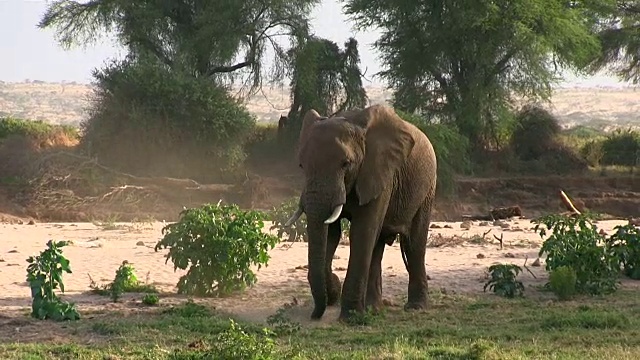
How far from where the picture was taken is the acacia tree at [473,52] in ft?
118

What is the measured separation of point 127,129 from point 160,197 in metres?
3.25

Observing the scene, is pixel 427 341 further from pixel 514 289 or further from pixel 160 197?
pixel 160 197

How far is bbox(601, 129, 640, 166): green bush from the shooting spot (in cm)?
4053

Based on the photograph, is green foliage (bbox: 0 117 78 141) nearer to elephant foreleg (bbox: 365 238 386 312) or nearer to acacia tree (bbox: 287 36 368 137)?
acacia tree (bbox: 287 36 368 137)

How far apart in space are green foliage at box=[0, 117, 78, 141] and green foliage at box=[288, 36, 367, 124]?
24.4ft

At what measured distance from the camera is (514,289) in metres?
14.3

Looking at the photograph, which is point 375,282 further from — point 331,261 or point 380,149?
point 380,149

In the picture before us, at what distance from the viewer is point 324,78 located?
1497 inches

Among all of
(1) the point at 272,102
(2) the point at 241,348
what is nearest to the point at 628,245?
(2) the point at 241,348

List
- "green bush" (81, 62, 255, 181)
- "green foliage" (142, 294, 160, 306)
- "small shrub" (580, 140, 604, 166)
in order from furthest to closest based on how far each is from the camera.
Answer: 1. "small shrub" (580, 140, 604, 166)
2. "green bush" (81, 62, 255, 181)
3. "green foliage" (142, 294, 160, 306)

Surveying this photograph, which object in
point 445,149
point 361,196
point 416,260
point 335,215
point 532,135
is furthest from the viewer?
point 532,135

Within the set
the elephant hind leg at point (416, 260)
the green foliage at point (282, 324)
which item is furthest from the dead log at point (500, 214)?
the green foliage at point (282, 324)

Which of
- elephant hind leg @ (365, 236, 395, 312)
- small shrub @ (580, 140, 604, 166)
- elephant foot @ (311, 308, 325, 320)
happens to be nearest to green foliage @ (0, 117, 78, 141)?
small shrub @ (580, 140, 604, 166)

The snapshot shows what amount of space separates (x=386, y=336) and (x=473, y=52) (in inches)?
1043
